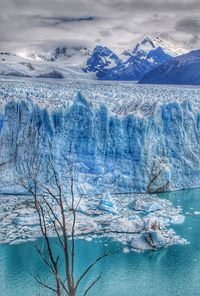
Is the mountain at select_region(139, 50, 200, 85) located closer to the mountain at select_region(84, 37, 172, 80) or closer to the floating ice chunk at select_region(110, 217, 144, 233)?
the mountain at select_region(84, 37, 172, 80)

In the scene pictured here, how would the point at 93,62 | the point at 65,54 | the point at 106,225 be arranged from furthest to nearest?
the point at 65,54, the point at 93,62, the point at 106,225

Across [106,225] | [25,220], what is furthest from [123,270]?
[25,220]

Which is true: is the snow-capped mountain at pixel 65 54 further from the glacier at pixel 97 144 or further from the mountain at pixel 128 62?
the glacier at pixel 97 144

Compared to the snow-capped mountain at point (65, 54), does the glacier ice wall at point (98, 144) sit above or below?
below

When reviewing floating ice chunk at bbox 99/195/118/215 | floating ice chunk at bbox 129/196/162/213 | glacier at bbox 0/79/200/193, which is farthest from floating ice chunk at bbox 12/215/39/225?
floating ice chunk at bbox 129/196/162/213

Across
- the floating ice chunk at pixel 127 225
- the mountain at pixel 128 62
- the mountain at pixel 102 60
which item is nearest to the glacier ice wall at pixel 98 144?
the floating ice chunk at pixel 127 225

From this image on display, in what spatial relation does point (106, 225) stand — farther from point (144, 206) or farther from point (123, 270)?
point (123, 270)
